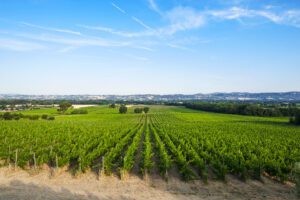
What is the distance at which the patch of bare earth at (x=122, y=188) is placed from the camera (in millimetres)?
16125

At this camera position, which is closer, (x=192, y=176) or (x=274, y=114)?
(x=192, y=176)

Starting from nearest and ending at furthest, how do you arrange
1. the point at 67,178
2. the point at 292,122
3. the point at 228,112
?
1. the point at 67,178
2. the point at 292,122
3. the point at 228,112

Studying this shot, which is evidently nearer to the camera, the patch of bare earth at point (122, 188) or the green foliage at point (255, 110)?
the patch of bare earth at point (122, 188)

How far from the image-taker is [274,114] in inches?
3974

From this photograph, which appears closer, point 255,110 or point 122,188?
point 122,188

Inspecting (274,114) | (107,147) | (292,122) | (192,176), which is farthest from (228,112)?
(192,176)

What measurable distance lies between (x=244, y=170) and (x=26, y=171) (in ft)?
50.3

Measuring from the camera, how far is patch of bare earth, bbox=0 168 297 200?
1612cm

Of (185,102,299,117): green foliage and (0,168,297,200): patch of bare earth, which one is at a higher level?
(0,168,297,200): patch of bare earth

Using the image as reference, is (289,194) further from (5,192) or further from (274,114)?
(274,114)

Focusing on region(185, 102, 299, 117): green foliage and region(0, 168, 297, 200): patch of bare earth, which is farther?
region(185, 102, 299, 117): green foliage

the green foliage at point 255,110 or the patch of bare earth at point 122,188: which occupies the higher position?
the patch of bare earth at point 122,188

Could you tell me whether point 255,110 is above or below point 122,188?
below

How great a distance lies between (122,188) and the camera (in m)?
17.6
